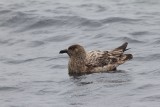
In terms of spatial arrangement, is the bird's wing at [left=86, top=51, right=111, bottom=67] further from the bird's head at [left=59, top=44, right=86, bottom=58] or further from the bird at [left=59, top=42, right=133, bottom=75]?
the bird's head at [left=59, top=44, right=86, bottom=58]

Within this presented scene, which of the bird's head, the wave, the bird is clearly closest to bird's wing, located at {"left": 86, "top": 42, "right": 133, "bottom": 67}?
the bird

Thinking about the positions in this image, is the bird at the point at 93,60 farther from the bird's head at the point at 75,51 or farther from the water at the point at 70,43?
the water at the point at 70,43

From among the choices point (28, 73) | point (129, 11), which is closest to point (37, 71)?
point (28, 73)

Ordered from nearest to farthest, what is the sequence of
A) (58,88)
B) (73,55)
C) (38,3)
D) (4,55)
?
(58,88) → (73,55) → (4,55) → (38,3)

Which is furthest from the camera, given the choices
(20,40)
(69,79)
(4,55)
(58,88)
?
(20,40)

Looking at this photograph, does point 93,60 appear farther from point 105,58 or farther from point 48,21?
point 48,21

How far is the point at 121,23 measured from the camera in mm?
21250

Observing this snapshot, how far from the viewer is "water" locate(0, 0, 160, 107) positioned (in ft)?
43.7

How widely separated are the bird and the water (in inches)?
8.7

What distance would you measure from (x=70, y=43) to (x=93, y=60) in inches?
118

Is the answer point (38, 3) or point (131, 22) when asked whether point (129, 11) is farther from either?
point (38, 3)

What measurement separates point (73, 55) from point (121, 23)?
512 centimetres

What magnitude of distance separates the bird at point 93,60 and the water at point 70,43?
0.22 meters

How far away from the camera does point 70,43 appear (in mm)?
19172
